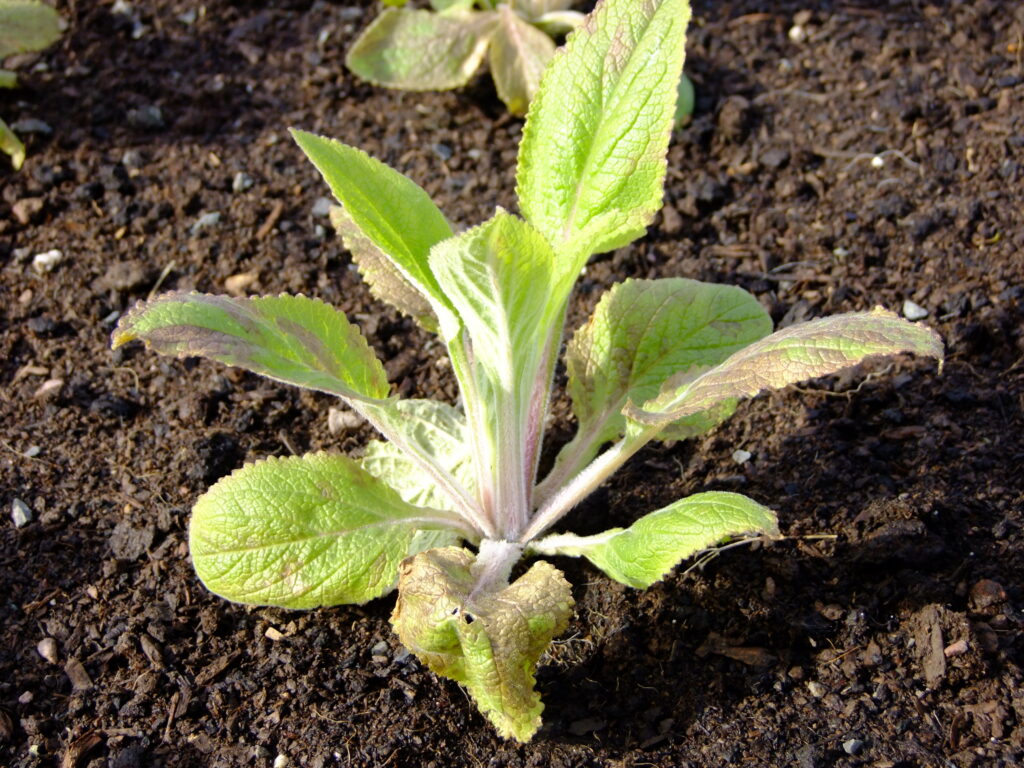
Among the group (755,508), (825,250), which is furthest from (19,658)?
(825,250)

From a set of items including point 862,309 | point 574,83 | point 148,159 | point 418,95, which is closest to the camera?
point 574,83

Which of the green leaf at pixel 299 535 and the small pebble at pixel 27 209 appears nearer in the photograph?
the green leaf at pixel 299 535

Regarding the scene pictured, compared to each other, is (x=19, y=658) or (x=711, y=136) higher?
(x=711, y=136)

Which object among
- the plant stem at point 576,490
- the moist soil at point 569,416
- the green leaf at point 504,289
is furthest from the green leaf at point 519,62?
the plant stem at point 576,490

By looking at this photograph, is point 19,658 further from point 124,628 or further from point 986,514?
point 986,514

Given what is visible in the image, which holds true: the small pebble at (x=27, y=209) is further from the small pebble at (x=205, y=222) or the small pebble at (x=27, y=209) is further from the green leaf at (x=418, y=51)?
the green leaf at (x=418, y=51)

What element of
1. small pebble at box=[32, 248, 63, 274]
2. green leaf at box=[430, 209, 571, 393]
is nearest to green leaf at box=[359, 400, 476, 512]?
green leaf at box=[430, 209, 571, 393]

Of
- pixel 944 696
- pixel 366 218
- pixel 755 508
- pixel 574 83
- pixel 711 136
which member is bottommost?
pixel 944 696
